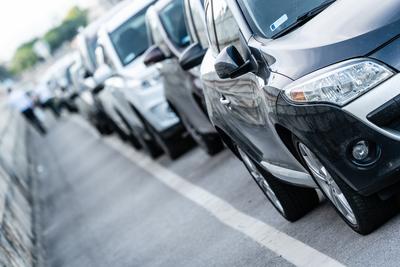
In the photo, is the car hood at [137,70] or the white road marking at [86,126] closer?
the car hood at [137,70]

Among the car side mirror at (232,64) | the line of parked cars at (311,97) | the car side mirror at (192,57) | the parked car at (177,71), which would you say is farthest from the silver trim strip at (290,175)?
the parked car at (177,71)

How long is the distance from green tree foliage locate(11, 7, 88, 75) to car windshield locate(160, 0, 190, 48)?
369ft

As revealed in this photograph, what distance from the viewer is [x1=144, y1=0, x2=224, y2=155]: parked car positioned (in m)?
10.6

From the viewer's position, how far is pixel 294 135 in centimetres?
557

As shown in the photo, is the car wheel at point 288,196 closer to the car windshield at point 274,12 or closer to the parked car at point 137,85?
the car windshield at point 274,12

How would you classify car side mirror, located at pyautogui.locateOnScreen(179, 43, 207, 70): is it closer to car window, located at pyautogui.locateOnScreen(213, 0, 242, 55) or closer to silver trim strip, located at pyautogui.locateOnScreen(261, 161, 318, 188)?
car window, located at pyautogui.locateOnScreen(213, 0, 242, 55)

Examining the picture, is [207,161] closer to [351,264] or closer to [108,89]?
[108,89]

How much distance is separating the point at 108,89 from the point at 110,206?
274cm

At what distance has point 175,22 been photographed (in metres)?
11.3

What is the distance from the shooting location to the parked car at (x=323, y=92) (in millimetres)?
5074

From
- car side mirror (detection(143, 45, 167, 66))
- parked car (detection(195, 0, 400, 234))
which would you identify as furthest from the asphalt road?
car side mirror (detection(143, 45, 167, 66))

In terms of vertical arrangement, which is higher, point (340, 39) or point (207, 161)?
point (340, 39)

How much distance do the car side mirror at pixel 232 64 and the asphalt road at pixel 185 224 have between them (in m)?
1.30

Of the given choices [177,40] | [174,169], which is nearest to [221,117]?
[177,40]
